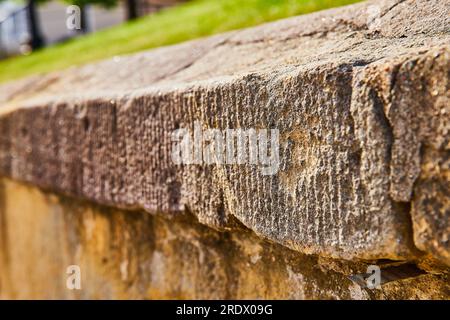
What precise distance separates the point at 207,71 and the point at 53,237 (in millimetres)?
1338

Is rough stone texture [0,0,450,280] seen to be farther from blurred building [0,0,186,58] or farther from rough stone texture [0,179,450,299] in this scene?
blurred building [0,0,186,58]

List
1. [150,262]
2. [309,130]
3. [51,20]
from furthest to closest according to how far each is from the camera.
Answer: [51,20]
[150,262]
[309,130]

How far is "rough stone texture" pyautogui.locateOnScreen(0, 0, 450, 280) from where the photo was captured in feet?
3.53

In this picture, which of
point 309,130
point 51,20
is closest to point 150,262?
point 309,130

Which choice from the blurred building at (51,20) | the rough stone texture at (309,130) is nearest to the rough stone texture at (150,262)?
the rough stone texture at (309,130)

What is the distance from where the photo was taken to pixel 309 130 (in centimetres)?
127

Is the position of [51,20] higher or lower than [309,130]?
higher

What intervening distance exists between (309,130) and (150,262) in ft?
3.54

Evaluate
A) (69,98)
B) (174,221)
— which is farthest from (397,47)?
(69,98)

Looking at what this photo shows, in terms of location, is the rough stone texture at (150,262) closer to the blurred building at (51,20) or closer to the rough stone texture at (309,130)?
the rough stone texture at (309,130)

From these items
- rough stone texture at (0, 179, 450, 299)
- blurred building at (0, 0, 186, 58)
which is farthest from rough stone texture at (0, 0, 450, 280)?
blurred building at (0, 0, 186, 58)

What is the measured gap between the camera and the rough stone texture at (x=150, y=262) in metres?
1.56

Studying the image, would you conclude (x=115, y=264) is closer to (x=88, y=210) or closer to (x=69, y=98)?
(x=88, y=210)

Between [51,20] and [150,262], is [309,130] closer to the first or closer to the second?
[150,262]
